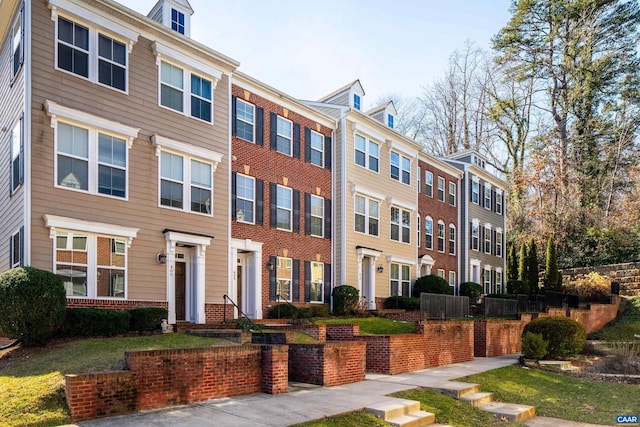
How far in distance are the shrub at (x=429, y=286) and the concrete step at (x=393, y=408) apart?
1753cm

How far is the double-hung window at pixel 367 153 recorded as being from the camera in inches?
Answer: 946

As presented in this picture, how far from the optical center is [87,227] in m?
13.4

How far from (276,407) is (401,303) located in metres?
16.9

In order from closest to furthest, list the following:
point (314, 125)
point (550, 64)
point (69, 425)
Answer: point (69, 425) → point (314, 125) → point (550, 64)

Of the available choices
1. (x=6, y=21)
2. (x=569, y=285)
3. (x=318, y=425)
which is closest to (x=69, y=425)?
(x=318, y=425)

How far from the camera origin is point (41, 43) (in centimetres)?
1305

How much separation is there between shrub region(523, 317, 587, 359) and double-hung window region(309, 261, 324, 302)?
8.23m

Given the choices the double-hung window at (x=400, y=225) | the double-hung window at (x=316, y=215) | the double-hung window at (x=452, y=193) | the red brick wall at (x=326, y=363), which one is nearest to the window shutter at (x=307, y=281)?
the double-hung window at (x=316, y=215)

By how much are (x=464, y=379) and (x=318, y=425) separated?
5.99 meters

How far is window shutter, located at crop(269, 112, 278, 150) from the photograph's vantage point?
20.0m

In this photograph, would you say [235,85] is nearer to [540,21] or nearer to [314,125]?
[314,125]

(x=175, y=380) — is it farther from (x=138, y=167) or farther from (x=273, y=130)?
(x=273, y=130)

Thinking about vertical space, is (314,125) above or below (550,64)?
below

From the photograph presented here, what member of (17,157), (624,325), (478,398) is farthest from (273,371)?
(624,325)
